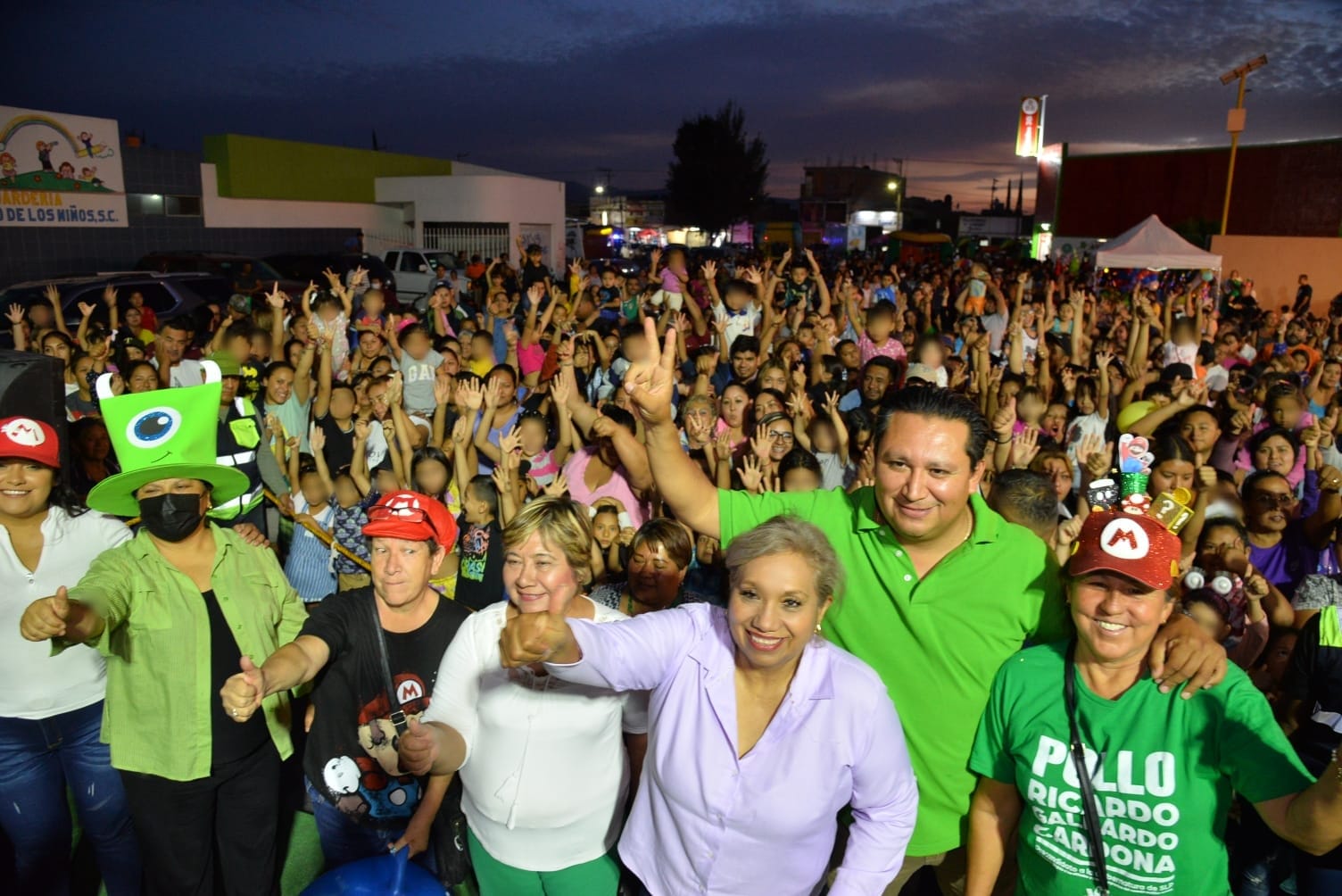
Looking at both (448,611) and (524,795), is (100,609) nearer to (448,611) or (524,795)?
(448,611)

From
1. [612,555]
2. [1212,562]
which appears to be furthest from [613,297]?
[1212,562]

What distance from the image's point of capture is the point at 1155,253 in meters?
15.3

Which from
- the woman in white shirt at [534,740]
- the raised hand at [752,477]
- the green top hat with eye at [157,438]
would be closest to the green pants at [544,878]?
the woman in white shirt at [534,740]

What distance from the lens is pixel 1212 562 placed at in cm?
425

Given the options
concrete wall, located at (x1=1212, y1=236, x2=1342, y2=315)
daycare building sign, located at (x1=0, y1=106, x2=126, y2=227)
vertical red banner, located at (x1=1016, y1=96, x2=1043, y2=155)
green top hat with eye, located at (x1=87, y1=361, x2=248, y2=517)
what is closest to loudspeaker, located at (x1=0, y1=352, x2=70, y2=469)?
green top hat with eye, located at (x1=87, y1=361, x2=248, y2=517)

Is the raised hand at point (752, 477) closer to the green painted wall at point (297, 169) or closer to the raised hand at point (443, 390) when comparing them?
the raised hand at point (443, 390)

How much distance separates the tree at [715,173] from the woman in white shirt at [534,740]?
53.7 meters

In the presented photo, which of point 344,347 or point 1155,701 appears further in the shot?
point 344,347

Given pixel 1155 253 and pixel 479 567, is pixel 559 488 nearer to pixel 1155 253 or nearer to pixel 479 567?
pixel 479 567

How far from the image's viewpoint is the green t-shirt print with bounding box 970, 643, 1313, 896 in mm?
1999

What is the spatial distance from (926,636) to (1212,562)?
8.81ft

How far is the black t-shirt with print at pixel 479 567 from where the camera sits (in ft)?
13.9

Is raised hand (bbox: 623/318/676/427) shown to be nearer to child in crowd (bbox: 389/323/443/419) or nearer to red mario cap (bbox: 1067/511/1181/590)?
red mario cap (bbox: 1067/511/1181/590)

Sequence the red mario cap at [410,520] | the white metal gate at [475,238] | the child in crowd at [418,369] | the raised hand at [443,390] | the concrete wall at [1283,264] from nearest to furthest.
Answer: the red mario cap at [410,520]
the raised hand at [443,390]
the child in crowd at [418,369]
the concrete wall at [1283,264]
the white metal gate at [475,238]
